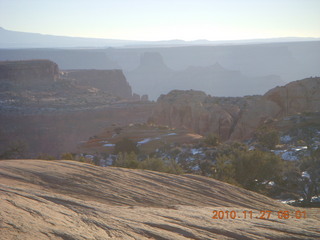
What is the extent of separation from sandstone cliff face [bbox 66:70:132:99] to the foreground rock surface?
216 feet

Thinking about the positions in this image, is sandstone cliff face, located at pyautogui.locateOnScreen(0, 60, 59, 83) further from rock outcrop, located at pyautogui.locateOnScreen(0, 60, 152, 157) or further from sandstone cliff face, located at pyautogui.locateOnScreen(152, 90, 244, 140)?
sandstone cliff face, located at pyautogui.locateOnScreen(152, 90, 244, 140)

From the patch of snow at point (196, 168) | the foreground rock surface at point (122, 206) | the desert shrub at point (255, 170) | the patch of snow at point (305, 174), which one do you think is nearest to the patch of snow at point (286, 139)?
the patch of snow at point (305, 174)

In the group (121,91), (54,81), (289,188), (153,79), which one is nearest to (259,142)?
(289,188)

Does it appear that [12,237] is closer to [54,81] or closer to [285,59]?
[54,81]

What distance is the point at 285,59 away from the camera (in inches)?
4754

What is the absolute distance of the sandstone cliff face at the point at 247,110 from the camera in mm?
27203

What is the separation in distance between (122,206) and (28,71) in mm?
57526

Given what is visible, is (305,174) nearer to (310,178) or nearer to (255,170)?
(310,178)

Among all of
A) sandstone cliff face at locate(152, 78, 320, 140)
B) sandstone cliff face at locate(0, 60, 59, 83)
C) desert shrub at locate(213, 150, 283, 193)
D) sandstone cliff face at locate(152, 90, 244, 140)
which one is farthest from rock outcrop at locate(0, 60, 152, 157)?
desert shrub at locate(213, 150, 283, 193)

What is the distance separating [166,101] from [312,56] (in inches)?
4041

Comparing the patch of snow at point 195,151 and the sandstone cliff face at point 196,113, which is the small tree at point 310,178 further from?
the sandstone cliff face at point 196,113

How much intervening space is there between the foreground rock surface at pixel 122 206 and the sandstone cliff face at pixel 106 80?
65778 mm

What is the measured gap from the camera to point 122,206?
22.7ft

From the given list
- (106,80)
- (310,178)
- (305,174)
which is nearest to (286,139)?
(305,174)
